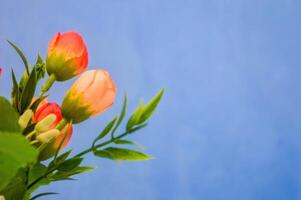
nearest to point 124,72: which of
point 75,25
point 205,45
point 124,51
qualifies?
point 124,51

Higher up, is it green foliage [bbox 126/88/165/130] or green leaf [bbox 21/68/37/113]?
green foliage [bbox 126/88/165/130]

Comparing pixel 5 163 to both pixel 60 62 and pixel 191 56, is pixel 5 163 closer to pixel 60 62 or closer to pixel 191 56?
pixel 60 62

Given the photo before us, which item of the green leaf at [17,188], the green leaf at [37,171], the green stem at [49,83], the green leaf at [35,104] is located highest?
the green stem at [49,83]

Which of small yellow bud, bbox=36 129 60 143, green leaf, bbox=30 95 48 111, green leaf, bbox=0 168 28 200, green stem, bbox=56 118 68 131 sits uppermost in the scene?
green leaf, bbox=30 95 48 111

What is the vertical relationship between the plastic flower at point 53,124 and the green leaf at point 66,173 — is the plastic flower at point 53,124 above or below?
above
